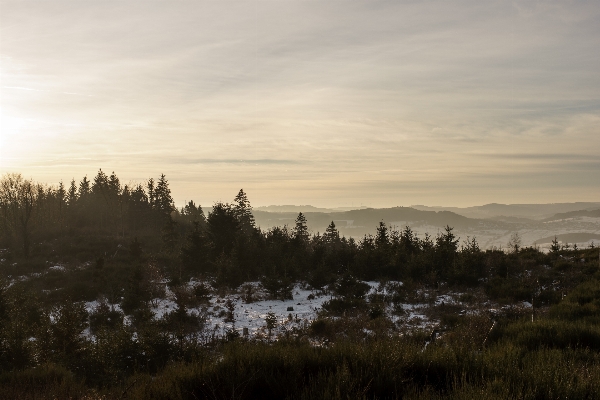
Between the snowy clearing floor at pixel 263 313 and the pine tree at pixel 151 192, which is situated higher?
the pine tree at pixel 151 192

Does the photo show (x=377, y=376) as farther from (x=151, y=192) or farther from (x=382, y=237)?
(x=151, y=192)

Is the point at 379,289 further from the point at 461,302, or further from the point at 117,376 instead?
the point at 117,376

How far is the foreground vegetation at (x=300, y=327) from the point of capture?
521 cm

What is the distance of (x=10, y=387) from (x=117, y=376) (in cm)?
208

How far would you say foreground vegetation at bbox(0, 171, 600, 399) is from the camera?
17.1 feet

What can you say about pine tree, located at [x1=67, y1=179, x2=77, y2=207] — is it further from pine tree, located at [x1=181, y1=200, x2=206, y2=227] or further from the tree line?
the tree line

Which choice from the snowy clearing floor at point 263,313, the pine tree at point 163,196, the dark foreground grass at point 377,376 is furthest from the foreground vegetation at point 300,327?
the pine tree at point 163,196

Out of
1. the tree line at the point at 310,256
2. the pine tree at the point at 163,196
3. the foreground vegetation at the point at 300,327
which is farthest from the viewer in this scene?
the pine tree at the point at 163,196

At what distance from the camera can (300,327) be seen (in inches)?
565

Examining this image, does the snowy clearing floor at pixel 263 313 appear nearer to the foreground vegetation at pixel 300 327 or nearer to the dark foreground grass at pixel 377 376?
the foreground vegetation at pixel 300 327

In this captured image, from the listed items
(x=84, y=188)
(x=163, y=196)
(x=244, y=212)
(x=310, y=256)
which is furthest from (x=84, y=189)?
(x=310, y=256)

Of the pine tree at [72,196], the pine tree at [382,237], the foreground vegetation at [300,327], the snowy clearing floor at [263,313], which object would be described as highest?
the pine tree at [72,196]

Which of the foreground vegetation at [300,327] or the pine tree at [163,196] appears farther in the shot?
the pine tree at [163,196]

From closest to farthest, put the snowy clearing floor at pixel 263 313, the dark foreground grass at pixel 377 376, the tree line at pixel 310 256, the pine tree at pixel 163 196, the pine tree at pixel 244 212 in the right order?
the dark foreground grass at pixel 377 376
the snowy clearing floor at pixel 263 313
the tree line at pixel 310 256
the pine tree at pixel 244 212
the pine tree at pixel 163 196
